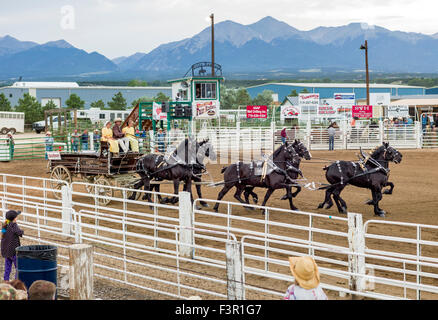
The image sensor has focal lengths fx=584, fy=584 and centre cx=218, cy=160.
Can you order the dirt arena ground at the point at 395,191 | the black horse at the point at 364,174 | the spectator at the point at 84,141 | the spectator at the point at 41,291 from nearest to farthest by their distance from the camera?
the spectator at the point at 41,291 → the black horse at the point at 364,174 → the dirt arena ground at the point at 395,191 → the spectator at the point at 84,141

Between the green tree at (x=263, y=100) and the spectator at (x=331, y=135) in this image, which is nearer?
the spectator at (x=331, y=135)

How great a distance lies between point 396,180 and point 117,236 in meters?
13.9

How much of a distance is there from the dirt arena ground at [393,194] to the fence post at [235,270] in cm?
240

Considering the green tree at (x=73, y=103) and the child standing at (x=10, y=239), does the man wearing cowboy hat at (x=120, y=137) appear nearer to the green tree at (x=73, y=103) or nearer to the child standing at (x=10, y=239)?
the child standing at (x=10, y=239)

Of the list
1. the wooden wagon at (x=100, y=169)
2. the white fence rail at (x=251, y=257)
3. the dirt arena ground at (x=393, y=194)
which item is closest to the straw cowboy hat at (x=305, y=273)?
the white fence rail at (x=251, y=257)

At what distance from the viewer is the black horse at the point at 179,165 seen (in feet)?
56.0

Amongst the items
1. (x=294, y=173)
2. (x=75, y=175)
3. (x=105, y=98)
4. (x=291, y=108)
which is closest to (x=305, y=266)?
(x=294, y=173)

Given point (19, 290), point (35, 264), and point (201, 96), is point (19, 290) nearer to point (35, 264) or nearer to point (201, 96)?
point (35, 264)

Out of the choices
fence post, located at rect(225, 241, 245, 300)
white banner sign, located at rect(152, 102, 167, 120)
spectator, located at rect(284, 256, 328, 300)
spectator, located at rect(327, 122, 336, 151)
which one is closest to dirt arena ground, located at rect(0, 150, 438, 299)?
fence post, located at rect(225, 241, 245, 300)

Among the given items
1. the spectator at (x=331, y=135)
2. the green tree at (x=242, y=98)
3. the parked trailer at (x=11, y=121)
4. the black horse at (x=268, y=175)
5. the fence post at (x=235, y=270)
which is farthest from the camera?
the green tree at (x=242, y=98)

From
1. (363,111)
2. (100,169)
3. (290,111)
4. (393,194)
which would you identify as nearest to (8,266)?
(100,169)

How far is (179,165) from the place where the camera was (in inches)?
672

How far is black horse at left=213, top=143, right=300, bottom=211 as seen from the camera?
639 inches

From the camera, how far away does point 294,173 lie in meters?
17.4
